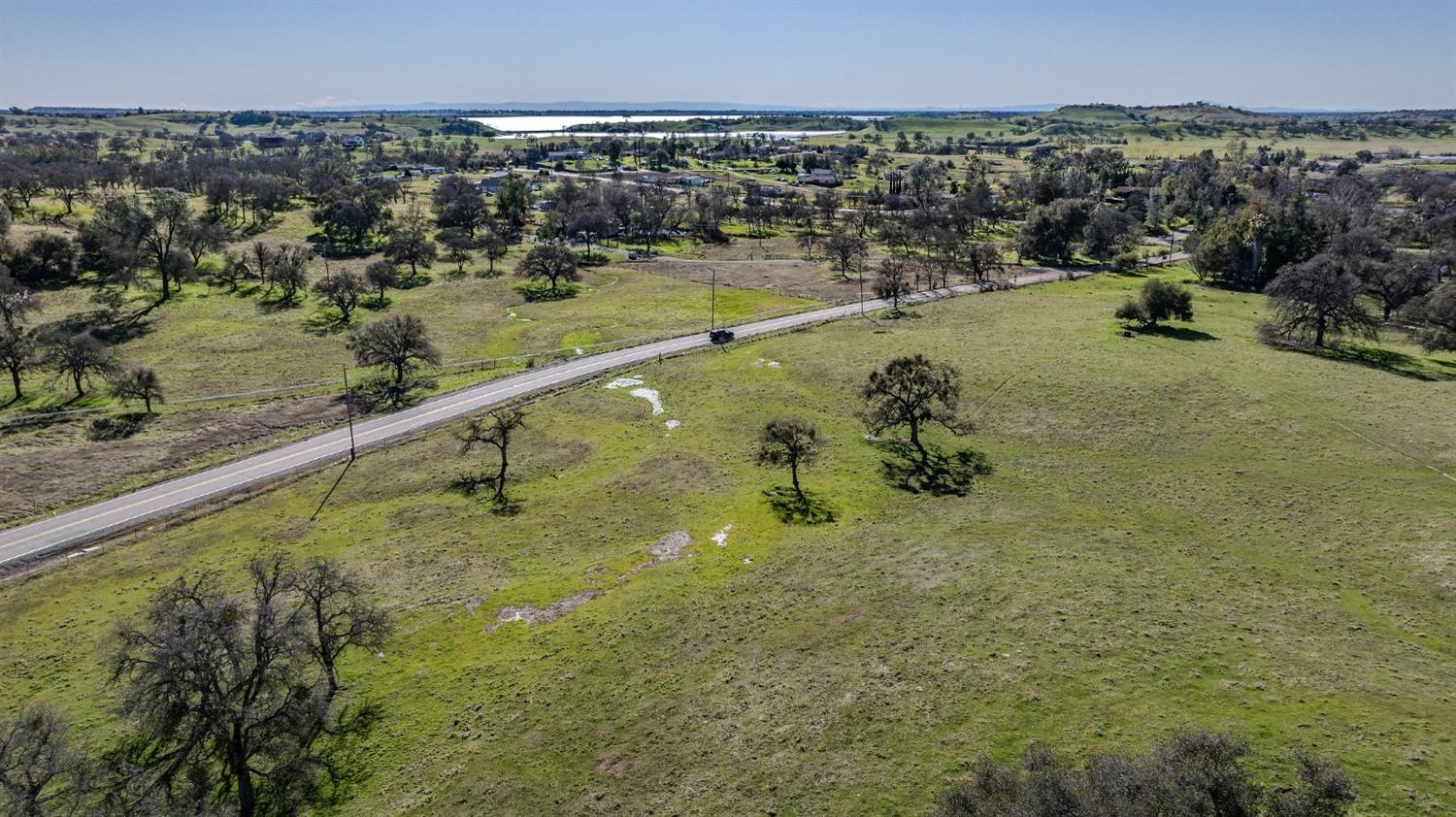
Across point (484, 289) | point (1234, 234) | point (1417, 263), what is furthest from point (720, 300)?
point (1417, 263)

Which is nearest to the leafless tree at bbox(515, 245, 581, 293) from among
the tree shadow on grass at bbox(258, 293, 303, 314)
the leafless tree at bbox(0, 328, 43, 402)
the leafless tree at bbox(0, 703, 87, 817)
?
the tree shadow on grass at bbox(258, 293, 303, 314)

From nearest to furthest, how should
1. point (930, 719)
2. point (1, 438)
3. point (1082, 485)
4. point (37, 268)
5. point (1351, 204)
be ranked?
point (930, 719) < point (1082, 485) < point (1, 438) < point (37, 268) < point (1351, 204)

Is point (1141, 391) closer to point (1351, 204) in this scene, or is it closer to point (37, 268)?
point (1351, 204)

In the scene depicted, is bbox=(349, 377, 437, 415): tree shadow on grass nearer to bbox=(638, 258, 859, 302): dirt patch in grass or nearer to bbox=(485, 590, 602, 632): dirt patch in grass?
bbox=(485, 590, 602, 632): dirt patch in grass

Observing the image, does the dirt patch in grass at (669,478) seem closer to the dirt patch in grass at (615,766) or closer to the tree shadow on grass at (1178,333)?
the dirt patch in grass at (615,766)

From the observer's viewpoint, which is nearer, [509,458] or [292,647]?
[292,647]

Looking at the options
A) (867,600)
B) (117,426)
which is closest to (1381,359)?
(867,600)

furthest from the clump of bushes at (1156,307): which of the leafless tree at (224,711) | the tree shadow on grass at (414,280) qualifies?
the tree shadow on grass at (414,280)
